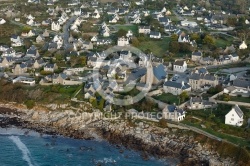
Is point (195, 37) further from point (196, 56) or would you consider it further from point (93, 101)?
point (93, 101)

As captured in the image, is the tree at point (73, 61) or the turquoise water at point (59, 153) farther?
the tree at point (73, 61)

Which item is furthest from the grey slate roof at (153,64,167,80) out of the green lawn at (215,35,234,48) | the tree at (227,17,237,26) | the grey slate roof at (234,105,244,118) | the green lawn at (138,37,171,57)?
the tree at (227,17,237,26)

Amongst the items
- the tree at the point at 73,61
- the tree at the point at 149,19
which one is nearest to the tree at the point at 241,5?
the tree at the point at 149,19

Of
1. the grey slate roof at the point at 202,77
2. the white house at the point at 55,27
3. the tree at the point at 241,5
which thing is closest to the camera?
the grey slate roof at the point at 202,77

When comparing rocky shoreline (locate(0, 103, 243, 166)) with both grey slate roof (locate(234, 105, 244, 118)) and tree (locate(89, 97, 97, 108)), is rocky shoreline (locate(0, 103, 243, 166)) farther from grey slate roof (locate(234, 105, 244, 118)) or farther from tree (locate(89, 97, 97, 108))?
grey slate roof (locate(234, 105, 244, 118))

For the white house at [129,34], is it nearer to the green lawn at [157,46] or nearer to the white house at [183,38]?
the green lawn at [157,46]

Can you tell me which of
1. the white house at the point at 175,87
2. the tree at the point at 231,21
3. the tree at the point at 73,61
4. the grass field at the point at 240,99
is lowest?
the grass field at the point at 240,99

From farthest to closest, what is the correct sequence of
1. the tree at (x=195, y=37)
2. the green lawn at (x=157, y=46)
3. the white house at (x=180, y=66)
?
the tree at (x=195, y=37) → the green lawn at (x=157, y=46) → the white house at (x=180, y=66)

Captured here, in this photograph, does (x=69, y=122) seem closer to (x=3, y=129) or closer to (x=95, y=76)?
(x=3, y=129)
